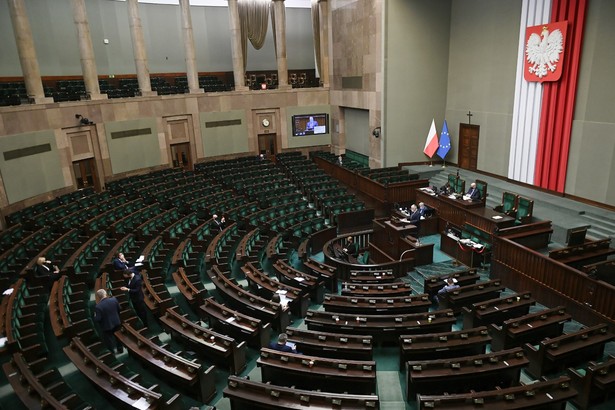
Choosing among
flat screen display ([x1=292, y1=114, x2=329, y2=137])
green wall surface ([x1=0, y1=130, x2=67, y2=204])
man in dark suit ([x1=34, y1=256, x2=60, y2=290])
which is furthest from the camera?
flat screen display ([x1=292, y1=114, x2=329, y2=137])

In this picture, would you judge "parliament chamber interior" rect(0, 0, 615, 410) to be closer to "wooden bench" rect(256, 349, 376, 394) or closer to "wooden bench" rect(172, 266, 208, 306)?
"wooden bench" rect(256, 349, 376, 394)

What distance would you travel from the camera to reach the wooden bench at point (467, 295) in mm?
7551

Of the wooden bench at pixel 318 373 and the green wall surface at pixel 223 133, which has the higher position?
the green wall surface at pixel 223 133

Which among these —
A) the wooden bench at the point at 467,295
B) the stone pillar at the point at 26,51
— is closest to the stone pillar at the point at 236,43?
the stone pillar at the point at 26,51

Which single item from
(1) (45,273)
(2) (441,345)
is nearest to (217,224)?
(1) (45,273)

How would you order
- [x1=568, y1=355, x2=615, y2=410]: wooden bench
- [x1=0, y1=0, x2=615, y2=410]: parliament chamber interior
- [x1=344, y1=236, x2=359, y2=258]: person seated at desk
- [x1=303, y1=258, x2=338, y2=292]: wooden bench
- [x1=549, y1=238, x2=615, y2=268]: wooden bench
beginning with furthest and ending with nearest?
[x1=344, y1=236, x2=359, y2=258]: person seated at desk
[x1=303, y1=258, x2=338, y2=292]: wooden bench
[x1=549, y1=238, x2=615, y2=268]: wooden bench
[x1=0, y1=0, x2=615, y2=410]: parliament chamber interior
[x1=568, y1=355, x2=615, y2=410]: wooden bench

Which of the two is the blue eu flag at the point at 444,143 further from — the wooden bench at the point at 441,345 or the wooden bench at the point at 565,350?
the wooden bench at the point at 441,345

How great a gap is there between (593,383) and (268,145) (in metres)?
17.7

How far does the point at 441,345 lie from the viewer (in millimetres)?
5801

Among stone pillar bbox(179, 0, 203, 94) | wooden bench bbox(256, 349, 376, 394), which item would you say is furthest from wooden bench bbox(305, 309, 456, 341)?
stone pillar bbox(179, 0, 203, 94)

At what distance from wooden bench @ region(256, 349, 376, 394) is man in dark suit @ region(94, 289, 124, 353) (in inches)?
89.5

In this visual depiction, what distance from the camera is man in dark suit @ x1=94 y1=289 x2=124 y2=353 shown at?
5914 millimetres

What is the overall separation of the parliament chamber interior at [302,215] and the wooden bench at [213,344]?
33 millimetres

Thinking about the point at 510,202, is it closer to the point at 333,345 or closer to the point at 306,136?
the point at 333,345
